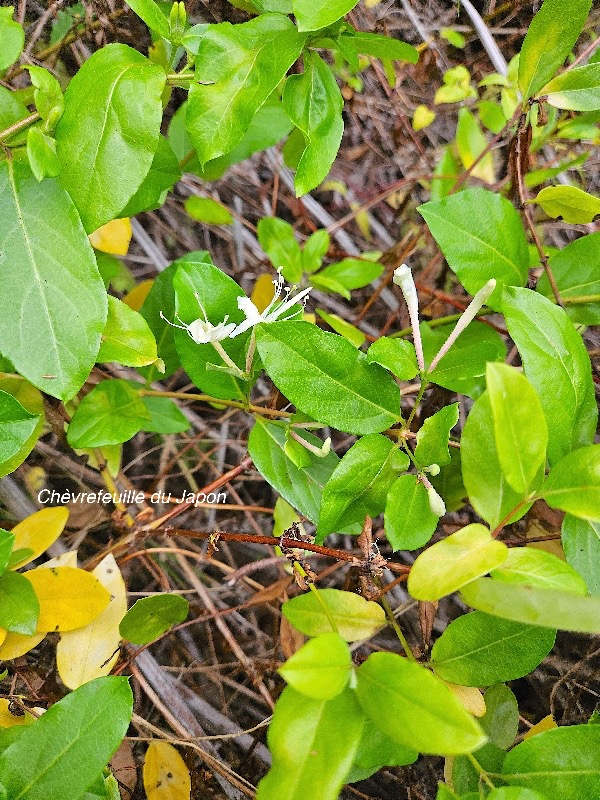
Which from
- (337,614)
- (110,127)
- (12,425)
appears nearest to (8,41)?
(110,127)

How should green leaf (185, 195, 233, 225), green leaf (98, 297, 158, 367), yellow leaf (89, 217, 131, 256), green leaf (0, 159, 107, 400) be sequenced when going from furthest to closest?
green leaf (185, 195, 233, 225) < yellow leaf (89, 217, 131, 256) < green leaf (98, 297, 158, 367) < green leaf (0, 159, 107, 400)

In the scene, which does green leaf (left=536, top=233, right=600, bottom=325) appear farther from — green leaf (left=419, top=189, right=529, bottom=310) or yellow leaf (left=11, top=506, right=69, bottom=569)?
yellow leaf (left=11, top=506, right=69, bottom=569)

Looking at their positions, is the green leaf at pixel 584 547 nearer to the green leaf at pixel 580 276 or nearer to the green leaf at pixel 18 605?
the green leaf at pixel 580 276

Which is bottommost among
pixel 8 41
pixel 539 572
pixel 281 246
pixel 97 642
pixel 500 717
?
pixel 500 717

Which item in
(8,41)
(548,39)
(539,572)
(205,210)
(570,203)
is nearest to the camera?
(539,572)

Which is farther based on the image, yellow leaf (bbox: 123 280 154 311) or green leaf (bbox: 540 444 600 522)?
yellow leaf (bbox: 123 280 154 311)

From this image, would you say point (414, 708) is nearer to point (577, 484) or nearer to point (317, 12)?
point (577, 484)

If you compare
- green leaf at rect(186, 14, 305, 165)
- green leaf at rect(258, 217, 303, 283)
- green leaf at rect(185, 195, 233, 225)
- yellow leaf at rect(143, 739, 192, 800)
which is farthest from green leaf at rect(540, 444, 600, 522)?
green leaf at rect(185, 195, 233, 225)
